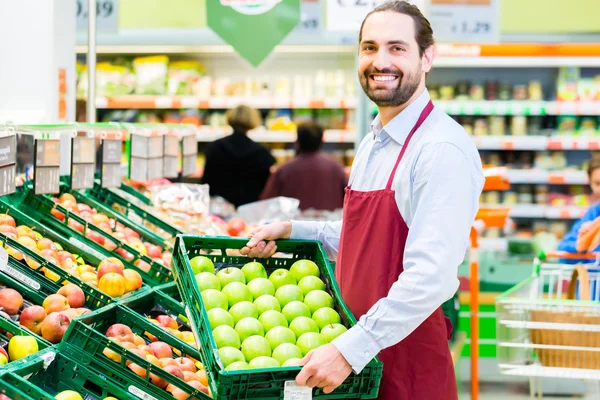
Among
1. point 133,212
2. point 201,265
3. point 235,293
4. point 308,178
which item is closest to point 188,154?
point 133,212

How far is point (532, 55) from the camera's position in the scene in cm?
778

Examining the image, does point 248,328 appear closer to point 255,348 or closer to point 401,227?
point 255,348

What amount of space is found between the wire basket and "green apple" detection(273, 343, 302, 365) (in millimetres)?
1613

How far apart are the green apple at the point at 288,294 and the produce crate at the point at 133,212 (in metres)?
1.80

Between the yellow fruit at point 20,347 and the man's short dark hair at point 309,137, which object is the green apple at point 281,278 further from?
the man's short dark hair at point 309,137

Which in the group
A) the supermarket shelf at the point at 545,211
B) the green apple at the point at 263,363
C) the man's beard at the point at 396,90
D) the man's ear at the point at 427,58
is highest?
the man's ear at the point at 427,58

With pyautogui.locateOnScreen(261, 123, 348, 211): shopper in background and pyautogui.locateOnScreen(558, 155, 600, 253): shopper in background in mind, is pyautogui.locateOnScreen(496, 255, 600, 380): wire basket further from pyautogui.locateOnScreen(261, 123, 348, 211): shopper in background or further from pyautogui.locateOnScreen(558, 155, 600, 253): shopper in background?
pyautogui.locateOnScreen(261, 123, 348, 211): shopper in background

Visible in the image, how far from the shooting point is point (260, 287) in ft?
7.41

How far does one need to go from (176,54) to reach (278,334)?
22.6 feet

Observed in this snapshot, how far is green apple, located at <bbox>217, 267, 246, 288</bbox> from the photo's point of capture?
2.27 m

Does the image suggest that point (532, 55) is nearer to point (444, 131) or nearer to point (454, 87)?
point (454, 87)

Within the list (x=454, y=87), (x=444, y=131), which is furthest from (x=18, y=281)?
(x=454, y=87)

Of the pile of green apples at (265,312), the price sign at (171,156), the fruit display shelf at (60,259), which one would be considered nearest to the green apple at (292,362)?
the pile of green apples at (265,312)

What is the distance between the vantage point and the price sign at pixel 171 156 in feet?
14.7
